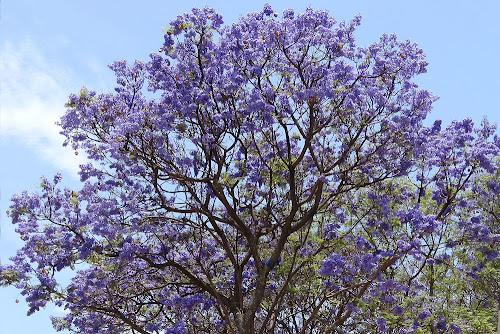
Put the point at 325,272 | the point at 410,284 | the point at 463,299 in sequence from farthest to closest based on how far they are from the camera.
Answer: the point at 463,299, the point at 410,284, the point at 325,272

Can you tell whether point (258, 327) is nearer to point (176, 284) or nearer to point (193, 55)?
point (176, 284)

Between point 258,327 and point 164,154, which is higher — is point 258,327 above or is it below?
below

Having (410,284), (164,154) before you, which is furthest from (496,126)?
(164,154)

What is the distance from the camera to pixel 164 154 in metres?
10.3

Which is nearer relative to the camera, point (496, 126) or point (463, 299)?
point (496, 126)

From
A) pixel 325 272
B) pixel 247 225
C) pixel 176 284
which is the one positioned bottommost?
pixel 325 272

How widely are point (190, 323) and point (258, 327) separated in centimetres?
128

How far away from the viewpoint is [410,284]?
11.6 m

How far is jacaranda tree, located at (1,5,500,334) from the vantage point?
33.0 feet

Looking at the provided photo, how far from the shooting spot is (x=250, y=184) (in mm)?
11109

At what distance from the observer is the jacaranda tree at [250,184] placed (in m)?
10.1

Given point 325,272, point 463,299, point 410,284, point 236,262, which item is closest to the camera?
point 325,272

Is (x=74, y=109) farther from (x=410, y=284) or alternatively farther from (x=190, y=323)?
(x=410, y=284)

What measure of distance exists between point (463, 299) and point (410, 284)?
2.96m
